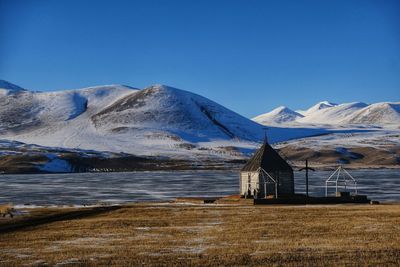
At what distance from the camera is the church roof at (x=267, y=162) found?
7038 cm

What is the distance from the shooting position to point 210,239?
108 ft

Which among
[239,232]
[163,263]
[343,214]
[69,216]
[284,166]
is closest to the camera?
[163,263]

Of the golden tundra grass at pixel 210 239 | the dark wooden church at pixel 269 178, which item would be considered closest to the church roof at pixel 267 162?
the dark wooden church at pixel 269 178

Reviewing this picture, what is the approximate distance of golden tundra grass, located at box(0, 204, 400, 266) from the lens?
26.2 metres

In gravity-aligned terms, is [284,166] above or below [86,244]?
above

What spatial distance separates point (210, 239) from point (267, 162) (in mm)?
38615

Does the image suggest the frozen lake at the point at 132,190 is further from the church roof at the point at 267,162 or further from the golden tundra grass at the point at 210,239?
the golden tundra grass at the point at 210,239

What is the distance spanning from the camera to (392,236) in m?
31.7

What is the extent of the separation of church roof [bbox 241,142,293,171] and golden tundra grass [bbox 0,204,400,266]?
20.8 meters

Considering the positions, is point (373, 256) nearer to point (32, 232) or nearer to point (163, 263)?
point (163, 263)

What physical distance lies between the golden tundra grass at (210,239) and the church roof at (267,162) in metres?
20.8

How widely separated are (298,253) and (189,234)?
31.3 feet

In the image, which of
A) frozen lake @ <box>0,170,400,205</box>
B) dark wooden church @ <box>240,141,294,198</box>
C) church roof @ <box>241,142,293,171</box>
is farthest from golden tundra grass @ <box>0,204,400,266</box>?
frozen lake @ <box>0,170,400,205</box>

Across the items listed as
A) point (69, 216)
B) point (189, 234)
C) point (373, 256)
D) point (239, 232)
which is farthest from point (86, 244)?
point (69, 216)
